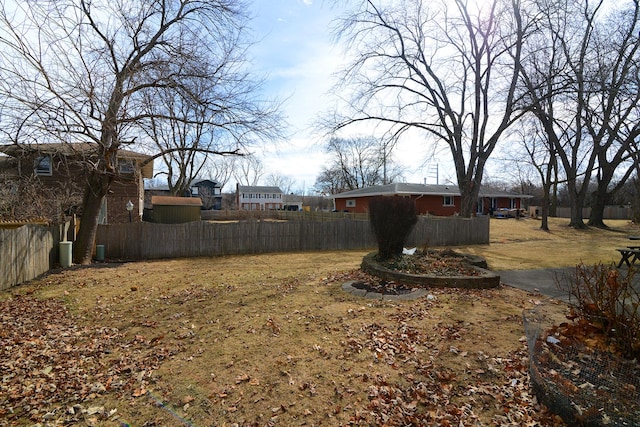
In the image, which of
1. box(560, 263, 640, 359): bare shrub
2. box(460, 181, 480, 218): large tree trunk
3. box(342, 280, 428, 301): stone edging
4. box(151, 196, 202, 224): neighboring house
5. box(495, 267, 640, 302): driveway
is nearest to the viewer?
box(560, 263, 640, 359): bare shrub

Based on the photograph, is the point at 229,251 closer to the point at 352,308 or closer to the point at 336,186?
the point at 352,308

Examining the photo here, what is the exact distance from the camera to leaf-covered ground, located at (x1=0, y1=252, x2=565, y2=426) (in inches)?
120

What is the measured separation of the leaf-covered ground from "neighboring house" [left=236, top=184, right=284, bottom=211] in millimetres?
59724

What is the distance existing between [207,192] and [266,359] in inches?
2113

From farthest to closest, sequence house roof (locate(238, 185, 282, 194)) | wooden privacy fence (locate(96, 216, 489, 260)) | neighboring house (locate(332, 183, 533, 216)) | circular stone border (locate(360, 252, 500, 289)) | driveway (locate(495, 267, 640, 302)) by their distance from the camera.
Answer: house roof (locate(238, 185, 282, 194)), neighboring house (locate(332, 183, 533, 216)), wooden privacy fence (locate(96, 216, 489, 260)), circular stone border (locate(360, 252, 500, 289)), driveway (locate(495, 267, 640, 302))

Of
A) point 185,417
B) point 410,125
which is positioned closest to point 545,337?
point 185,417

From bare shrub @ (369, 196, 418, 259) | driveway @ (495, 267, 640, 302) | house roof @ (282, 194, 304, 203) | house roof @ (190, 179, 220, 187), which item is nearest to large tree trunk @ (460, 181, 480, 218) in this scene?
driveway @ (495, 267, 640, 302)

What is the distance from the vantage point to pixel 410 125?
18.7 m

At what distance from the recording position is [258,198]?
222ft

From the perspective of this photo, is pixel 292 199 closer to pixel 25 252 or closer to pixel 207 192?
pixel 207 192

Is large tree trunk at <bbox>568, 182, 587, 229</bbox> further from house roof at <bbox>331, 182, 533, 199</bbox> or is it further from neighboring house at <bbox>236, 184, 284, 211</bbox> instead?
neighboring house at <bbox>236, 184, 284, 211</bbox>

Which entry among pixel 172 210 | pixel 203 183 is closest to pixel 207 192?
pixel 203 183

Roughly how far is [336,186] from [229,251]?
155ft

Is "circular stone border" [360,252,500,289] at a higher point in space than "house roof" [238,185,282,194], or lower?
lower
